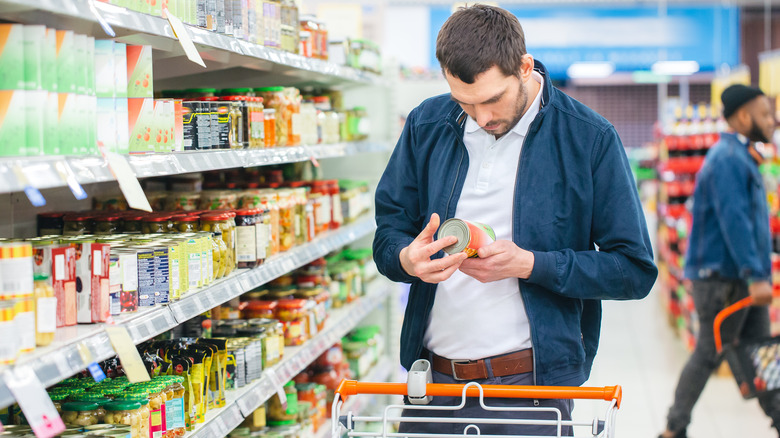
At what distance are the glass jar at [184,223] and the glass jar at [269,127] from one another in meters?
0.51

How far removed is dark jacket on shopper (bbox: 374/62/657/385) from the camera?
2.08 metres

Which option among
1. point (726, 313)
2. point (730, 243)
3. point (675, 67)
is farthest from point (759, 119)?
point (675, 67)

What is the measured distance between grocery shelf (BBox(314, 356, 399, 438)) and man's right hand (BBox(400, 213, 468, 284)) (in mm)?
1557

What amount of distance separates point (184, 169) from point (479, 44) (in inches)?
31.9

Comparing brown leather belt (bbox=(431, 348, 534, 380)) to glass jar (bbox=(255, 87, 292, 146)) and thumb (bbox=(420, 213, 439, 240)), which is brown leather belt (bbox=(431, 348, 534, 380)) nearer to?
thumb (bbox=(420, 213, 439, 240))

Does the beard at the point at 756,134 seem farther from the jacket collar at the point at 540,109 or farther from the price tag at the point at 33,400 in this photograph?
the price tag at the point at 33,400

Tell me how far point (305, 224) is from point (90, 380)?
1.42 meters

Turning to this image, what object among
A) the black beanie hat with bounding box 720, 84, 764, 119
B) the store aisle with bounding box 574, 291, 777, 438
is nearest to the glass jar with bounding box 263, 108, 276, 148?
the black beanie hat with bounding box 720, 84, 764, 119

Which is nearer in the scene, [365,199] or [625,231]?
[625,231]

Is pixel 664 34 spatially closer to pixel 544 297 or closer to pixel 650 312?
pixel 650 312

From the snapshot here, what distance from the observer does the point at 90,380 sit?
7.29 feet

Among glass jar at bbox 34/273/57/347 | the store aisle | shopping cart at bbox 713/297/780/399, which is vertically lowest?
the store aisle

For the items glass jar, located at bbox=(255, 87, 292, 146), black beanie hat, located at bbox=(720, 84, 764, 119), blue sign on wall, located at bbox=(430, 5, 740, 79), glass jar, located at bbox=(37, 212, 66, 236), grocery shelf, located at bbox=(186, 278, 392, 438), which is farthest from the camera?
blue sign on wall, located at bbox=(430, 5, 740, 79)

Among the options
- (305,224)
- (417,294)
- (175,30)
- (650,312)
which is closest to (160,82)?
(305,224)
